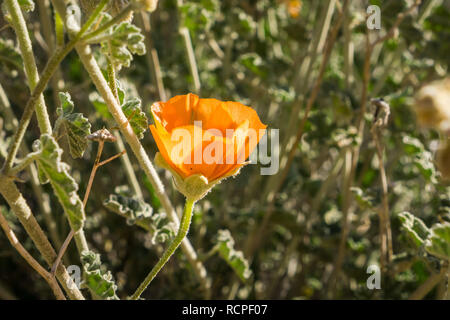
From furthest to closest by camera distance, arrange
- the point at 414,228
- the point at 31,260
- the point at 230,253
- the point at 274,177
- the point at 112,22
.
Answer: the point at 274,177
the point at 230,253
the point at 414,228
the point at 31,260
the point at 112,22

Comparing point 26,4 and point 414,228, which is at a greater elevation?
point 26,4

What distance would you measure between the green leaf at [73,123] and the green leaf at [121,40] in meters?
0.08

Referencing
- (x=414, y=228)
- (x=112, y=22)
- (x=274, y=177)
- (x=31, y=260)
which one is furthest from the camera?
(x=274, y=177)

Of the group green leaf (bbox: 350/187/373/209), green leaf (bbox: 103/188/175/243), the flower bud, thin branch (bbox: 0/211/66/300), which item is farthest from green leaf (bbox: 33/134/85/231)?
green leaf (bbox: 350/187/373/209)

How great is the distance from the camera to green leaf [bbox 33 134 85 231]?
401 mm

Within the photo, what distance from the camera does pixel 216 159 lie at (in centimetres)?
47

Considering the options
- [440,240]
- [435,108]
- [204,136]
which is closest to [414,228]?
[440,240]

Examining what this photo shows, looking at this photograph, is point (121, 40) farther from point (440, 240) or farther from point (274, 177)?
point (274, 177)

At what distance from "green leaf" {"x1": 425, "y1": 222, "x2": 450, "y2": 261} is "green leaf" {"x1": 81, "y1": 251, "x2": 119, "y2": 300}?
37cm

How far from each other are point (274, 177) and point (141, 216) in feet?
1.78

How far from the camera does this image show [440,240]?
20.6 inches

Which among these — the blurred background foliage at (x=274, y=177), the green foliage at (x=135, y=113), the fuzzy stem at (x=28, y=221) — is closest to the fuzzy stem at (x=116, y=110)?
the green foliage at (x=135, y=113)

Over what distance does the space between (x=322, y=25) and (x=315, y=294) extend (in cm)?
70

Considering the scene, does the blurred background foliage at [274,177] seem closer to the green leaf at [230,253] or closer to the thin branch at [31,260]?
the green leaf at [230,253]
